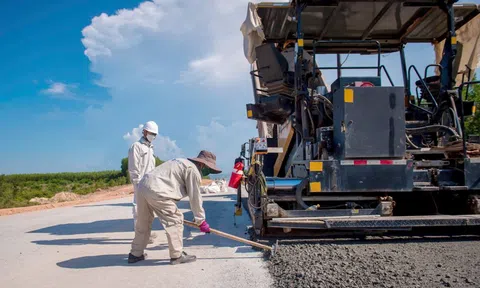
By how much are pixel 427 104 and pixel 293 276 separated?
406 centimetres

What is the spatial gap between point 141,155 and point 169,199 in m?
1.56

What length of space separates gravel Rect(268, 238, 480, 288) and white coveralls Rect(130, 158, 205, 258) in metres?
1.10

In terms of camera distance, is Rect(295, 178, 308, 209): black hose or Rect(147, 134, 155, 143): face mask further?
Rect(147, 134, 155, 143): face mask

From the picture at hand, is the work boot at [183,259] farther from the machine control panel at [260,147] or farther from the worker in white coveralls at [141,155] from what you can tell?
the machine control panel at [260,147]

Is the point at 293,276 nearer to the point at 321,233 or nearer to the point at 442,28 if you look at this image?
the point at 321,233

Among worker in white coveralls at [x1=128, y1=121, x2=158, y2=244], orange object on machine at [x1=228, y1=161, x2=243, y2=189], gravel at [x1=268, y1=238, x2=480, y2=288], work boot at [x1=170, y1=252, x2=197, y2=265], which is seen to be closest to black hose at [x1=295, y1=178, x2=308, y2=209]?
gravel at [x1=268, y1=238, x2=480, y2=288]

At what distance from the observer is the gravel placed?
10.7ft

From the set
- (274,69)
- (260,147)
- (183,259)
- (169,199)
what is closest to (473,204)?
(260,147)

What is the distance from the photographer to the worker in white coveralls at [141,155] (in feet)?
18.2

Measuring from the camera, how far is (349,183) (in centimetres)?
459

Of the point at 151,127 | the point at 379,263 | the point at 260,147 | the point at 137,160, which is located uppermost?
the point at 151,127

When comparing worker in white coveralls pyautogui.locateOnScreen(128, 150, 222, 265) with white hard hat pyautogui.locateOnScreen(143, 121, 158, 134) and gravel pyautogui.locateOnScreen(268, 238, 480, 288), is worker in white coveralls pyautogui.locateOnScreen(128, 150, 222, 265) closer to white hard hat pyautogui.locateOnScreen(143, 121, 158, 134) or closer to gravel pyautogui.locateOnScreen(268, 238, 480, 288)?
gravel pyautogui.locateOnScreen(268, 238, 480, 288)

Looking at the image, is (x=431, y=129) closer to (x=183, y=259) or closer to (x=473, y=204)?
(x=473, y=204)

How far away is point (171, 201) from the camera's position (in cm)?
430
